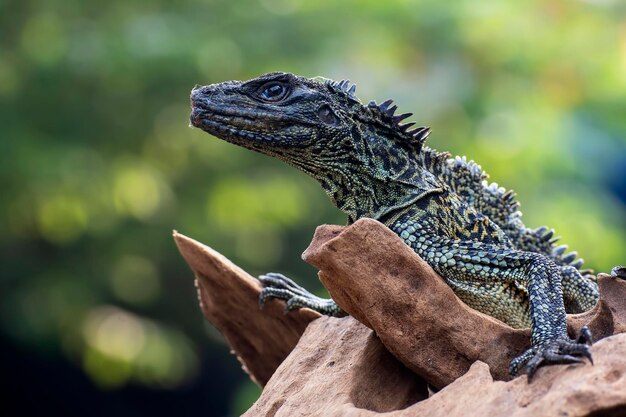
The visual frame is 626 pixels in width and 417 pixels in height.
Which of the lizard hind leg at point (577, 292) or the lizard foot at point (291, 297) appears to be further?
the lizard foot at point (291, 297)

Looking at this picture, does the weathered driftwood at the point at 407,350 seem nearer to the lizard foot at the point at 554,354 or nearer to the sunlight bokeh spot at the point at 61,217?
the lizard foot at the point at 554,354

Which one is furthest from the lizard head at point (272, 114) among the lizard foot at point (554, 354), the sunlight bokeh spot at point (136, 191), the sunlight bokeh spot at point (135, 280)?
the sunlight bokeh spot at point (135, 280)

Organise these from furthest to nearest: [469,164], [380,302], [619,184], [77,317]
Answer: [619,184], [77,317], [469,164], [380,302]

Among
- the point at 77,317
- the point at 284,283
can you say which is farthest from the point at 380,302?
the point at 77,317

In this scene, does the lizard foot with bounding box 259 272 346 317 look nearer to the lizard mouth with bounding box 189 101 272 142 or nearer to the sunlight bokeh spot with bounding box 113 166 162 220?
the lizard mouth with bounding box 189 101 272 142

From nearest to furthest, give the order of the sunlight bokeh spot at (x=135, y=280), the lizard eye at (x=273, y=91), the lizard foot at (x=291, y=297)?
the lizard eye at (x=273, y=91) < the lizard foot at (x=291, y=297) < the sunlight bokeh spot at (x=135, y=280)

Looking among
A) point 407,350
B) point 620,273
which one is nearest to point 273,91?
point 407,350

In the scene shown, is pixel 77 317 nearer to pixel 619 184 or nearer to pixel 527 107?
pixel 527 107
